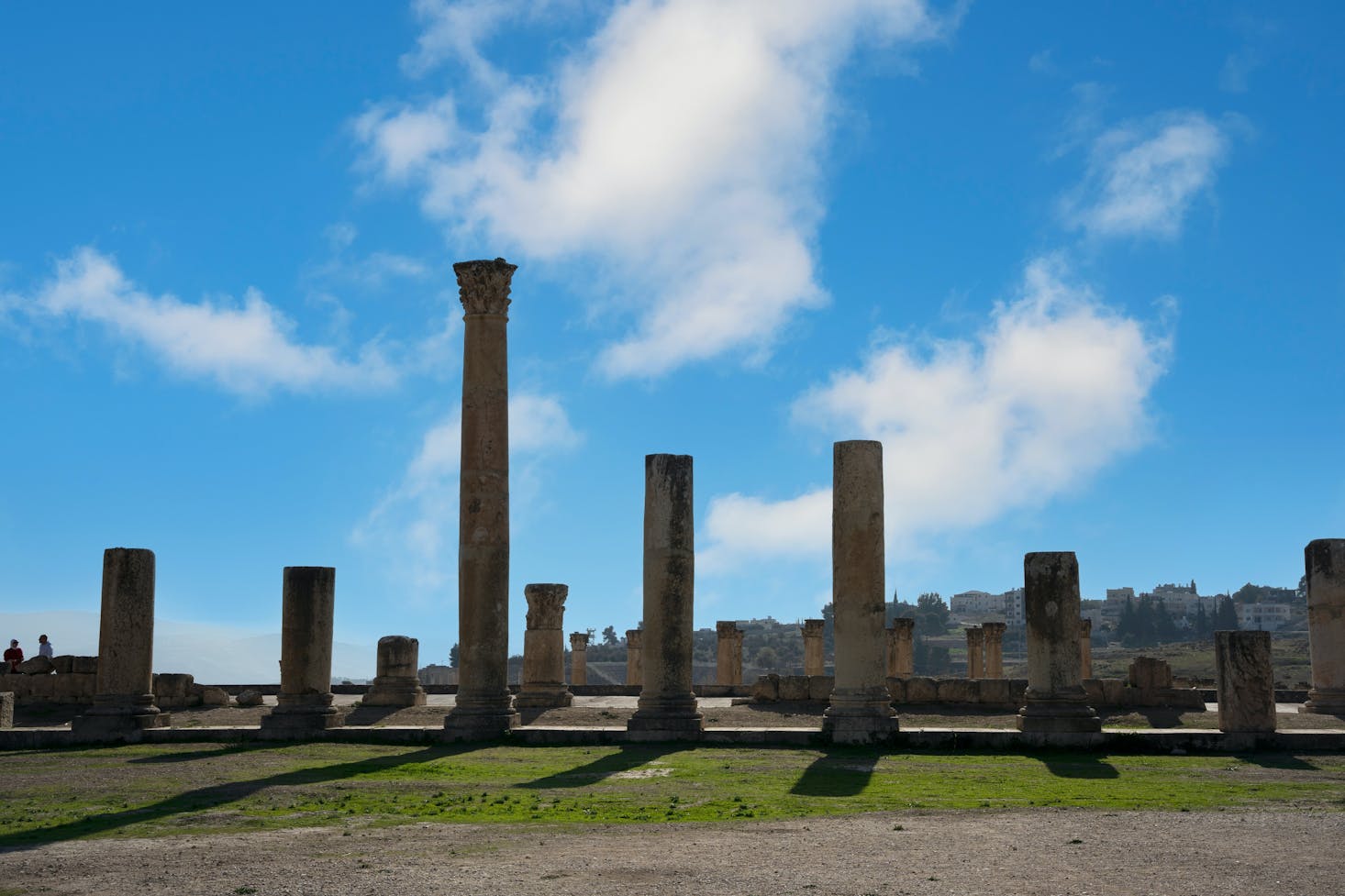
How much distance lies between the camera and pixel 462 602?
81.8ft

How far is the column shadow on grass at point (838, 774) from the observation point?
1678 centimetres

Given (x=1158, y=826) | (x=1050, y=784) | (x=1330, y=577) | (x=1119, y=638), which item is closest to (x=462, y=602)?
(x=1050, y=784)

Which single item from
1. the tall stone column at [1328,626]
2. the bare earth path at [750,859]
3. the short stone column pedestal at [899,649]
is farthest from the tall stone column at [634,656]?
the bare earth path at [750,859]

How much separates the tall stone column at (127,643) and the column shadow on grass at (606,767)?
32.4ft

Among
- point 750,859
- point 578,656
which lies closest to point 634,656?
point 578,656

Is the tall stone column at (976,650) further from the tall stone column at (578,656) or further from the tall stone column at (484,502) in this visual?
the tall stone column at (484,502)

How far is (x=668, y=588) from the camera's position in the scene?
2508cm

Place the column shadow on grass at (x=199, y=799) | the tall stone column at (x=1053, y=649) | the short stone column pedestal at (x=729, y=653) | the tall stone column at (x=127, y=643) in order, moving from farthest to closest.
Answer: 1. the short stone column pedestal at (x=729, y=653)
2. the tall stone column at (x=127, y=643)
3. the tall stone column at (x=1053, y=649)
4. the column shadow on grass at (x=199, y=799)

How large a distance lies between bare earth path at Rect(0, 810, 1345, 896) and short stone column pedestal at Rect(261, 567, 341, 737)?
12048 millimetres

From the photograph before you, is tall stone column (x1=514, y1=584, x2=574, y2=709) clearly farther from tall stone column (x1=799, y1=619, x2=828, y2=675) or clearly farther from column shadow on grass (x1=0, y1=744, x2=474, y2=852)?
tall stone column (x1=799, y1=619, x2=828, y2=675)

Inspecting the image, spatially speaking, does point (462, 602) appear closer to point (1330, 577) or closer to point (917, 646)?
point (1330, 577)

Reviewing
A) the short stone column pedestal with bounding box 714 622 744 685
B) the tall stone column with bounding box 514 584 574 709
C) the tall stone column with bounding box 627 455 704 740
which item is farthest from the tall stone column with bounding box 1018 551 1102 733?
the short stone column pedestal with bounding box 714 622 744 685

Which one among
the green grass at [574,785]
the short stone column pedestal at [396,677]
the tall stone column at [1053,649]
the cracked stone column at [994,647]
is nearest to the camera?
the green grass at [574,785]

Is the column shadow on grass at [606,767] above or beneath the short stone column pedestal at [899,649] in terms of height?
beneath
